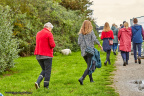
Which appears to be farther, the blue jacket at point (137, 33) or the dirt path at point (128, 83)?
the blue jacket at point (137, 33)

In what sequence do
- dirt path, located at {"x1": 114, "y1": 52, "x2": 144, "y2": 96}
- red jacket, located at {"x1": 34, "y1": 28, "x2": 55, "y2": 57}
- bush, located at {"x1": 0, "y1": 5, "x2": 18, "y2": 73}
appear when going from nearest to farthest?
dirt path, located at {"x1": 114, "y1": 52, "x2": 144, "y2": 96}, red jacket, located at {"x1": 34, "y1": 28, "x2": 55, "y2": 57}, bush, located at {"x1": 0, "y1": 5, "x2": 18, "y2": 73}

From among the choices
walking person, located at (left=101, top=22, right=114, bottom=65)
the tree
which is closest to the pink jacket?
walking person, located at (left=101, top=22, right=114, bottom=65)

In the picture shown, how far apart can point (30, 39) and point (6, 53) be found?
255 inches

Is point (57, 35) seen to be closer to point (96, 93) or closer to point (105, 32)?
point (105, 32)

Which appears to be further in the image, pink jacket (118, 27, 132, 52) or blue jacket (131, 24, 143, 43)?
blue jacket (131, 24, 143, 43)

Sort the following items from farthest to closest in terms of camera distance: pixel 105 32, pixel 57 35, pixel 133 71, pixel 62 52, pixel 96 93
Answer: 1. pixel 57 35
2. pixel 62 52
3. pixel 105 32
4. pixel 133 71
5. pixel 96 93

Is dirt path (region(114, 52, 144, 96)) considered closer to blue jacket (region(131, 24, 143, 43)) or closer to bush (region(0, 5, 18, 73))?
blue jacket (region(131, 24, 143, 43))

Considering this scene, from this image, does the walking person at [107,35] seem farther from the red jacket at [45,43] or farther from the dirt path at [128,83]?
the red jacket at [45,43]

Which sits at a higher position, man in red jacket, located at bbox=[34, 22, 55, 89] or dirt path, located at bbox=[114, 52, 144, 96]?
man in red jacket, located at bbox=[34, 22, 55, 89]

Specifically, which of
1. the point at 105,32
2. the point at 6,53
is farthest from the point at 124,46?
the point at 6,53

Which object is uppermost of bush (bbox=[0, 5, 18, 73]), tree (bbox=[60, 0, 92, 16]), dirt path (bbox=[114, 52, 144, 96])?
tree (bbox=[60, 0, 92, 16])

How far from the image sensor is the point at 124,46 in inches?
495

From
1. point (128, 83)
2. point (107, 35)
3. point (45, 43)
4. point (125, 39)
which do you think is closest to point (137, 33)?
point (125, 39)

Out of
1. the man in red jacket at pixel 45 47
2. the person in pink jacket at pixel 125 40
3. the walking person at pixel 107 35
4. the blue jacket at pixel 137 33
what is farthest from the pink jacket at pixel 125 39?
the man in red jacket at pixel 45 47
